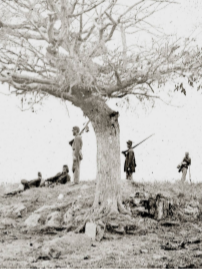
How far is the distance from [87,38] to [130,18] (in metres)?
1.80

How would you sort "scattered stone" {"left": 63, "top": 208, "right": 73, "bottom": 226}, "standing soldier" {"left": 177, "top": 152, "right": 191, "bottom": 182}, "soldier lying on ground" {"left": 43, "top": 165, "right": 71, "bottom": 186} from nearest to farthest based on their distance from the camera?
1. "scattered stone" {"left": 63, "top": 208, "right": 73, "bottom": 226}
2. "standing soldier" {"left": 177, "top": 152, "right": 191, "bottom": 182}
3. "soldier lying on ground" {"left": 43, "top": 165, "right": 71, "bottom": 186}

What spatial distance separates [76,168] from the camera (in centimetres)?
1700

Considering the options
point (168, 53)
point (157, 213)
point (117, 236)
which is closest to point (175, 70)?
point (168, 53)

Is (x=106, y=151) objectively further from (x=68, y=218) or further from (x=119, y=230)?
(x=119, y=230)

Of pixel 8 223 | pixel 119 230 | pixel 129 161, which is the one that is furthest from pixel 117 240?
pixel 129 161

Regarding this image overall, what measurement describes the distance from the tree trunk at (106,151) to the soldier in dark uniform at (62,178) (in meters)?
5.93

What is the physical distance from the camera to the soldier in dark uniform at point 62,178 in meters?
19.2

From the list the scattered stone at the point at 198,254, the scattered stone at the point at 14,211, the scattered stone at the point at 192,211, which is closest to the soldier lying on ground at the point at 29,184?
the scattered stone at the point at 14,211

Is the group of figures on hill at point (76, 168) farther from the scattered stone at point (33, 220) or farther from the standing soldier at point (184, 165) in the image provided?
the scattered stone at point (33, 220)

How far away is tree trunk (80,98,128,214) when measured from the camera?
13383mm

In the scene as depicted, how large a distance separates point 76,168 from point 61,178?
2.48 metres

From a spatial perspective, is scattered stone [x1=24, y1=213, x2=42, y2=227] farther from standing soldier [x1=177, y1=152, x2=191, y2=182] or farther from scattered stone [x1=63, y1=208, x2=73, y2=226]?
standing soldier [x1=177, y1=152, x2=191, y2=182]

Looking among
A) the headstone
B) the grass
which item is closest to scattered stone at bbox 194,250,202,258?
the grass

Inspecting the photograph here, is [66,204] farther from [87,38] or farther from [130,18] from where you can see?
[130,18]
